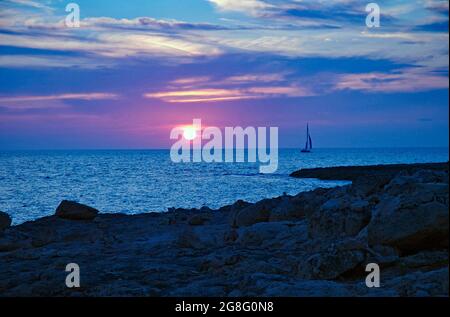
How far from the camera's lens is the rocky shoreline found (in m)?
6.50

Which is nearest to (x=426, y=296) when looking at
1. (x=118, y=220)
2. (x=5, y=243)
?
(x=5, y=243)

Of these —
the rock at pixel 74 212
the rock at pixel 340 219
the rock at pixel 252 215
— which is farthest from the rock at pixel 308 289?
the rock at pixel 74 212

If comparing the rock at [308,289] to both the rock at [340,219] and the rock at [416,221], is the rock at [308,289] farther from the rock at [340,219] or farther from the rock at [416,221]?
the rock at [340,219]

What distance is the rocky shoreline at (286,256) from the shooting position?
6504mm

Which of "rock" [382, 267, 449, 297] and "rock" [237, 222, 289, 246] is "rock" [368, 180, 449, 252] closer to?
"rock" [382, 267, 449, 297]

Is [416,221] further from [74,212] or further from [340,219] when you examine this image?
[74,212]

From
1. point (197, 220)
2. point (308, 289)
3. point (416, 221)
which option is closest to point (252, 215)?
point (197, 220)

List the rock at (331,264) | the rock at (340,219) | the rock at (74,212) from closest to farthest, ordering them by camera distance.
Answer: the rock at (331,264) < the rock at (340,219) < the rock at (74,212)

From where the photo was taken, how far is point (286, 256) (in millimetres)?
8742

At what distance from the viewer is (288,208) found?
12625mm

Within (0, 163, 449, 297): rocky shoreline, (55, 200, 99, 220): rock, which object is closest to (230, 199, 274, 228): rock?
(0, 163, 449, 297): rocky shoreline

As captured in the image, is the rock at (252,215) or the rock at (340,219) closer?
the rock at (340,219)
